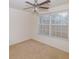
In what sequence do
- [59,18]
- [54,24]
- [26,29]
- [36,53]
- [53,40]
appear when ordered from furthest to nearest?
[26,29] → [54,24] → [53,40] → [59,18] → [36,53]

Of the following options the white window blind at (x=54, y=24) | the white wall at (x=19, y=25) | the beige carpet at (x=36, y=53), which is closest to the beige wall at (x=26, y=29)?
the white wall at (x=19, y=25)

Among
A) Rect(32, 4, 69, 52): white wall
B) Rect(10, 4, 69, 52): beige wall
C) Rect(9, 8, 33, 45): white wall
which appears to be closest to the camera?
Rect(32, 4, 69, 52): white wall

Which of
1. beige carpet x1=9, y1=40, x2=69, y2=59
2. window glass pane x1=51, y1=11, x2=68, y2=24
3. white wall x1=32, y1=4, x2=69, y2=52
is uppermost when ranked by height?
window glass pane x1=51, y1=11, x2=68, y2=24

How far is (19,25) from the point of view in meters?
6.86

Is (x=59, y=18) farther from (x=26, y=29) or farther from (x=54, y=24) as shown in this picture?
(x=26, y=29)

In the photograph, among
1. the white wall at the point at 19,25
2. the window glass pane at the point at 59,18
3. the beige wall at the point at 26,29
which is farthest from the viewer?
the white wall at the point at 19,25

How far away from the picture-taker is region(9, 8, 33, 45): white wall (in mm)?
6168

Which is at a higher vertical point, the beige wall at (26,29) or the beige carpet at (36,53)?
the beige wall at (26,29)

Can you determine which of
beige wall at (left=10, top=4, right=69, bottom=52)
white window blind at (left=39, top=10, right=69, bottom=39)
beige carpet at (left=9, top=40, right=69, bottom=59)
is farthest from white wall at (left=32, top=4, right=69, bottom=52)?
beige carpet at (left=9, top=40, right=69, bottom=59)

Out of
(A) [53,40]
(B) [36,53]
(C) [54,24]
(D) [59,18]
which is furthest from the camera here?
(C) [54,24]

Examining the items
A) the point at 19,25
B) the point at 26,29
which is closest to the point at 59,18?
the point at 19,25

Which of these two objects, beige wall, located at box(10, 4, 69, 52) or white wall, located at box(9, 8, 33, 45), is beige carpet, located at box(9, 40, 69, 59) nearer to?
beige wall, located at box(10, 4, 69, 52)

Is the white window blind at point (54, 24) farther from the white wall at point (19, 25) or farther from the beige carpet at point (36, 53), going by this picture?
the beige carpet at point (36, 53)

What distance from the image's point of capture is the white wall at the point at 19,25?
20.2 ft
